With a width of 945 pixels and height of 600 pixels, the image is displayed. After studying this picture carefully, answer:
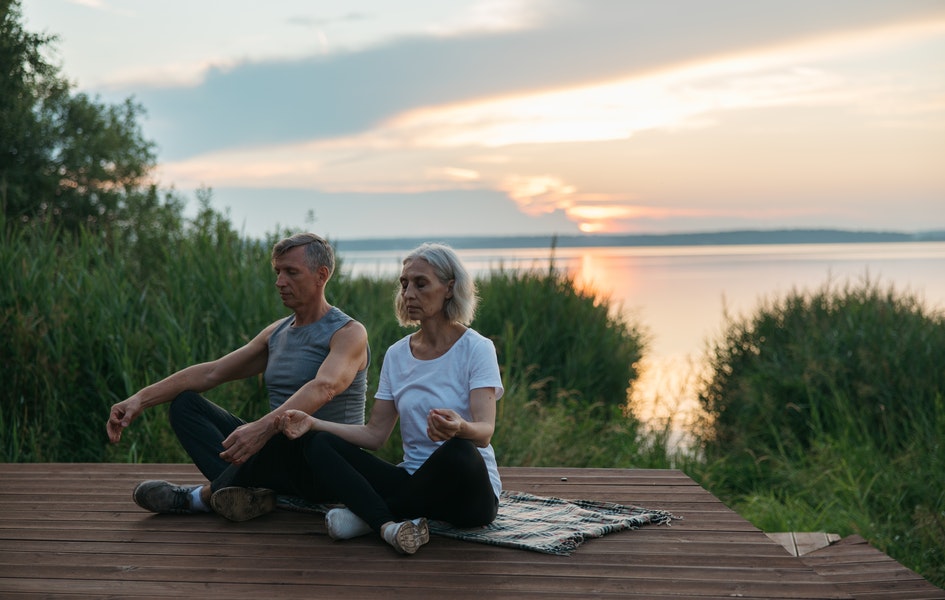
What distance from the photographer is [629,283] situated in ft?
120

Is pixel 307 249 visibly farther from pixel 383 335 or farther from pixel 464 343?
pixel 383 335

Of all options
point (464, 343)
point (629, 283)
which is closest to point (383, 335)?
point (464, 343)

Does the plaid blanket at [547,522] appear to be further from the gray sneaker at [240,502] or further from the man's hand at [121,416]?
the man's hand at [121,416]

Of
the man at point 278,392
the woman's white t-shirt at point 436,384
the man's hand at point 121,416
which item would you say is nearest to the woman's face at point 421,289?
the woman's white t-shirt at point 436,384

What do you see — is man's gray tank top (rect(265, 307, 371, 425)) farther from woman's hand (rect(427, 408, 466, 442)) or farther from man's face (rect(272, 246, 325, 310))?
woman's hand (rect(427, 408, 466, 442))

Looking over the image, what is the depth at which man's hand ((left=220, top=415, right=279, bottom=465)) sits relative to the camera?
3.09 metres

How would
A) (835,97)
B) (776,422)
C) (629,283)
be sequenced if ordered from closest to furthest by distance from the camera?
(776,422), (835,97), (629,283)

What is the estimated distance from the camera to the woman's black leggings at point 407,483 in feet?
9.86

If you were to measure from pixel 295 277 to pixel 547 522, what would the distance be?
133 centimetres

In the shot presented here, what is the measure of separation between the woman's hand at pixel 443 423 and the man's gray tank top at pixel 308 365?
0.78 meters

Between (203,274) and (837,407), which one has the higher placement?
(203,274)

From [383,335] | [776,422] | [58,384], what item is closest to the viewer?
[58,384]

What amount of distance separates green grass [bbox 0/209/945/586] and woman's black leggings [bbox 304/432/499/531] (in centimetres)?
211

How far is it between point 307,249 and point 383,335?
12.5 feet
